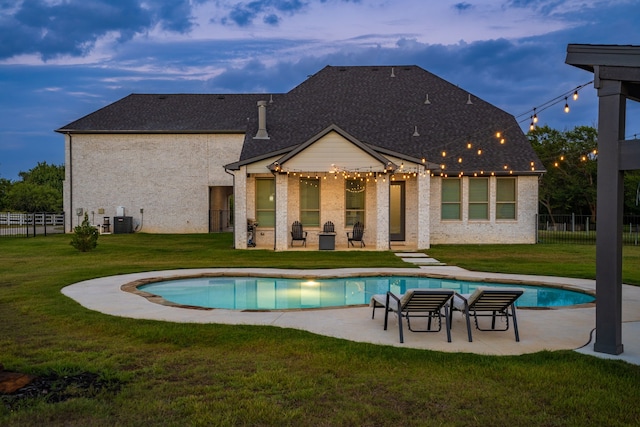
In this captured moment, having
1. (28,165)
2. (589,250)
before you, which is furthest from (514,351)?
(28,165)

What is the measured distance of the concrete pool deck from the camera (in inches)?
267

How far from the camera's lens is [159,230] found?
3142cm

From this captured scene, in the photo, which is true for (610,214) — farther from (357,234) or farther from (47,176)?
(47,176)

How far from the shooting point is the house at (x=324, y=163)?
2083cm

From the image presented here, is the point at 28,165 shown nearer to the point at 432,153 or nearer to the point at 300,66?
the point at 300,66

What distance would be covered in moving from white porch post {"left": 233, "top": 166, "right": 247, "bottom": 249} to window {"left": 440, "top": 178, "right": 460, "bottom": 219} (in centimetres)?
874

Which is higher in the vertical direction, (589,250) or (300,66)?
(300,66)

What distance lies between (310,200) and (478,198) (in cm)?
751

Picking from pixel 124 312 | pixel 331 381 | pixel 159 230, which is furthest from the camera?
pixel 159 230

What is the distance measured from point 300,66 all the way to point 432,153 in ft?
212

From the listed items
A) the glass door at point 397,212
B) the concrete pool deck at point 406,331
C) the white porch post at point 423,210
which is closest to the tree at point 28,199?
the glass door at point 397,212

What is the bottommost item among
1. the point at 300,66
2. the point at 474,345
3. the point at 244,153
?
the point at 474,345

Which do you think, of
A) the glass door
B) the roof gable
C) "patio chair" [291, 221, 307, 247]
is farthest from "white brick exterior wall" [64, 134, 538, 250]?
the roof gable

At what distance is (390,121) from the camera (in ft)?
84.5
